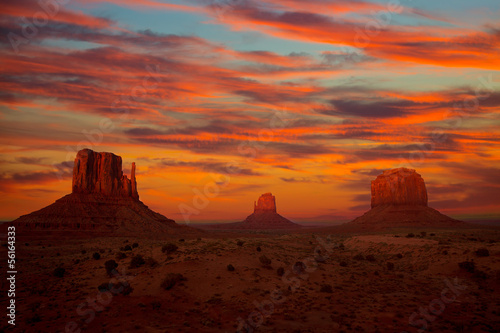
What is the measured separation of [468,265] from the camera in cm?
4162

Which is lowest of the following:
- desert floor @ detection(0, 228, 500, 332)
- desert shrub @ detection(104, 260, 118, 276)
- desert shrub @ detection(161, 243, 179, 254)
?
desert floor @ detection(0, 228, 500, 332)

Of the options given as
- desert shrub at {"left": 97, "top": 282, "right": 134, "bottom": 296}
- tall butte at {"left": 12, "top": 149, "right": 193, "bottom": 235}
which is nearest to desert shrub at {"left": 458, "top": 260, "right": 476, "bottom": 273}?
desert shrub at {"left": 97, "top": 282, "right": 134, "bottom": 296}

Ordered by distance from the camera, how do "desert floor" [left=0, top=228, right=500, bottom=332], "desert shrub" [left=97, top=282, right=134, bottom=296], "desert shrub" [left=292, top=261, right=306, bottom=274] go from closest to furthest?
"desert floor" [left=0, top=228, right=500, bottom=332]
"desert shrub" [left=97, top=282, right=134, bottom=296]
"desert shrub" [left=292, top=261, right=306, bottom=274]

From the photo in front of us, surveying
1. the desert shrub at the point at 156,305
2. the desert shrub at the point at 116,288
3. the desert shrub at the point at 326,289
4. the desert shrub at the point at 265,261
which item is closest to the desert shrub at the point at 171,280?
the desert shrub at the point at 116,288

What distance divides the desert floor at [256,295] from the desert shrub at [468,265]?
0.33 m

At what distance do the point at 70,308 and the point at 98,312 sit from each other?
295 cm

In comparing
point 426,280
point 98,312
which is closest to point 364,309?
point 426,280

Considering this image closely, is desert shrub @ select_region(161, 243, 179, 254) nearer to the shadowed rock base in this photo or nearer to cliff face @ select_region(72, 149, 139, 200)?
cliff face @ select_region(72, 149, 139, 200)

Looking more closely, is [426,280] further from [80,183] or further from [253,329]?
[80,183]

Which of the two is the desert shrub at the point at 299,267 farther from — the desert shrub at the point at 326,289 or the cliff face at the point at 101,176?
the cliff face at the point at 101,176

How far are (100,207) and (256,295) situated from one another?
12119 cm

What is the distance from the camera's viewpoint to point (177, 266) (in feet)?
119

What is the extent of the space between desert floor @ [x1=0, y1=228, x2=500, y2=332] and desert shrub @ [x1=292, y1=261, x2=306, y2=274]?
0.47 ft

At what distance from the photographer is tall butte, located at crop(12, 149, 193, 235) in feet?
→ 401
